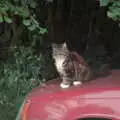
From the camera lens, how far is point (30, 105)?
369 centimetres

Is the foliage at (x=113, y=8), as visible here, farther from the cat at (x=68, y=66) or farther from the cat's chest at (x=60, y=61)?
the cat's chest at (x=60, y=61)

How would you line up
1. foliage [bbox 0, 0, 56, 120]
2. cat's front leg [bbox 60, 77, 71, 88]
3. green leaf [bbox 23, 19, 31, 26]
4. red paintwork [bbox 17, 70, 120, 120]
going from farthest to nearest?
foliage [bbox 0, 0, 56, 120], green leaf [bbox 23, 19, 31, 26], cat's front leg [bbox 60, 77, 71, 88], red paintwork [bbox 17, 70, 120, 120]

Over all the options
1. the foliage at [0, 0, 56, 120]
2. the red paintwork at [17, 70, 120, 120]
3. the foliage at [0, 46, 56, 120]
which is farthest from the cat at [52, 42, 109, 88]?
the foliage at [0, 46, 56, 120]

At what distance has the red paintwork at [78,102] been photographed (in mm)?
3369

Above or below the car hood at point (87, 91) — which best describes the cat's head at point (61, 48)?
above

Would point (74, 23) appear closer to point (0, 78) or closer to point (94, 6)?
point (94, 6)

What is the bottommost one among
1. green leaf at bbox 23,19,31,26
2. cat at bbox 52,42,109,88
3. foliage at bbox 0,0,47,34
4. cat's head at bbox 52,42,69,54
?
cat at bbox 52,42,109,88

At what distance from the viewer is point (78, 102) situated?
347 cm

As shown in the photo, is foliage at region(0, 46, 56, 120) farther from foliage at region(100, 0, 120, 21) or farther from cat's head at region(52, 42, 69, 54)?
cat's head at region(52, 42, 69, 54)

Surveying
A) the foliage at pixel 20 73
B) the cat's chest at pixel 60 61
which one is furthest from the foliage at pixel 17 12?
the foliage at pixel 20 73

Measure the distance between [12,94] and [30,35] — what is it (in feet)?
3.79

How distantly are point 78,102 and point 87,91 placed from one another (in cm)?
13

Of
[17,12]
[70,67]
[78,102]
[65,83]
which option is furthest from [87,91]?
[17,12]

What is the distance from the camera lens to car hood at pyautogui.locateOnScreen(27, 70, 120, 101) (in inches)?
136
